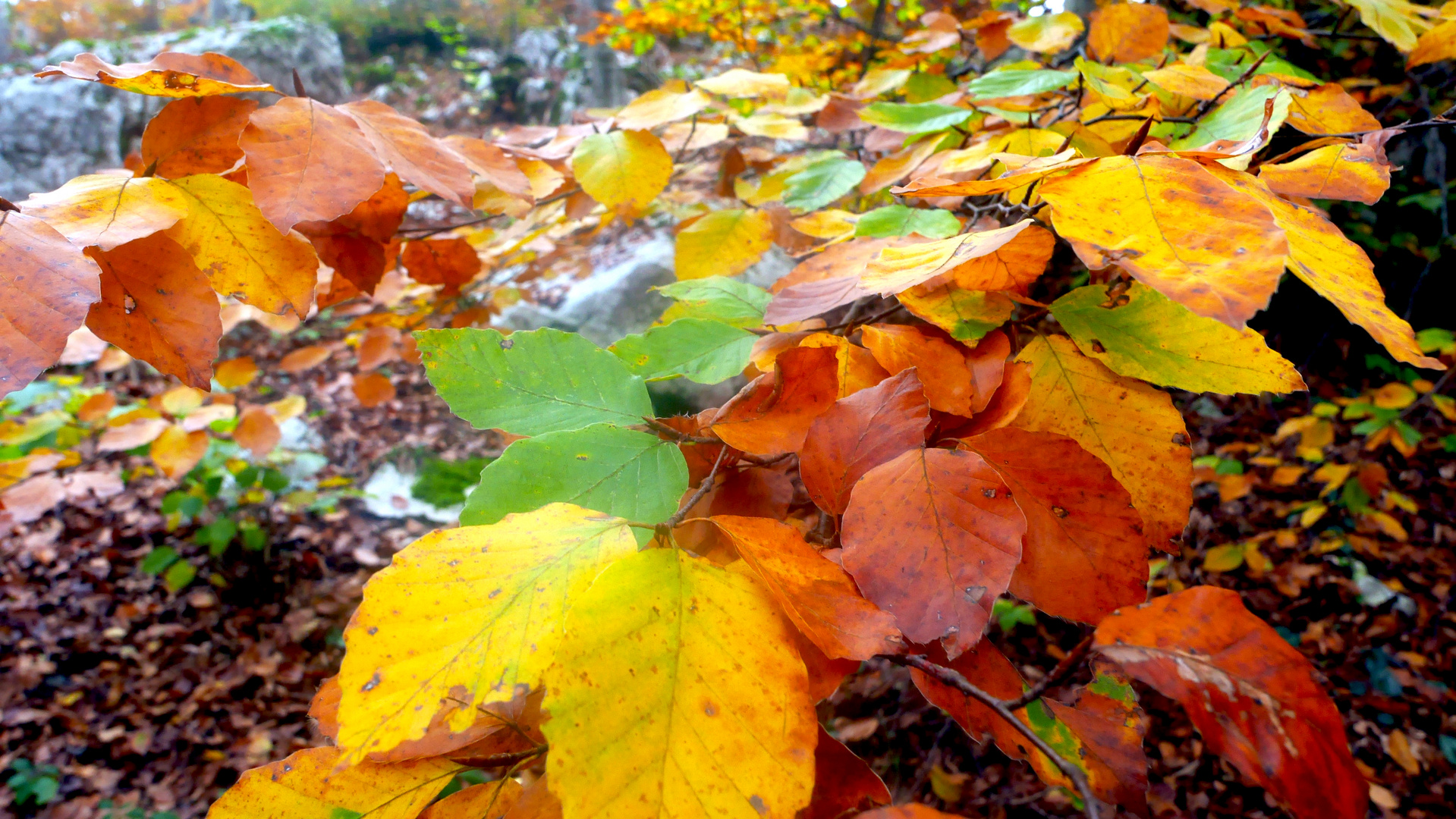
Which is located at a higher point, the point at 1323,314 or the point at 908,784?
the point at 1323,314

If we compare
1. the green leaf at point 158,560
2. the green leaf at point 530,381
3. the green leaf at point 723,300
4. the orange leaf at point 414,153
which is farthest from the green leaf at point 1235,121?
the green leaf at point 158,560

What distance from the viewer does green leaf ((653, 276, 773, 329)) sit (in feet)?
1.84

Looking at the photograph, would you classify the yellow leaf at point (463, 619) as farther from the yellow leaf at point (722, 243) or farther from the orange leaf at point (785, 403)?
the yellow leaf at point (722, 243)

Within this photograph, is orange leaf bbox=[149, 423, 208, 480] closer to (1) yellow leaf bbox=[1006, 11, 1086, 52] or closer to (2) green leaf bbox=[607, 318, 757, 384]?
(2) green leaf bbox=[607, 318, 757, 384]

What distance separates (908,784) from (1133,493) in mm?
1674

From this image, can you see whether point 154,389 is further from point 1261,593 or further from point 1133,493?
point 1261,593

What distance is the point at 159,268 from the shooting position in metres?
0.45

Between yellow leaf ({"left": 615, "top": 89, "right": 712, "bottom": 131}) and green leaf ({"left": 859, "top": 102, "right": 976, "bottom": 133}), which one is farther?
yellow leaf ({"left": 615, "top": 89, "right": 712, "bottom": 131})

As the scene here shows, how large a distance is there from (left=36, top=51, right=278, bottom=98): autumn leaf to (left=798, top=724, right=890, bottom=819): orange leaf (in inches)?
22.6

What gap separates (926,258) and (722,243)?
0.51 metres

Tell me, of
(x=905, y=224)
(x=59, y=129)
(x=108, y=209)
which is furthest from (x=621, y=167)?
(x=59, y=129)

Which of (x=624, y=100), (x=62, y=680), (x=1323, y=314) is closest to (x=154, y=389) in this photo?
(x=62, y=680)

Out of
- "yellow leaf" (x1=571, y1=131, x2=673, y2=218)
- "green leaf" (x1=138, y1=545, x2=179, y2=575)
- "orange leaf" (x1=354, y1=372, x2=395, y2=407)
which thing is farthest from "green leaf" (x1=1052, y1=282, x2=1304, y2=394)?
"green leaf" (x1=138, y1=545, x2=179, y2=575)

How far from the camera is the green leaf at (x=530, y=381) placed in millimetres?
420
